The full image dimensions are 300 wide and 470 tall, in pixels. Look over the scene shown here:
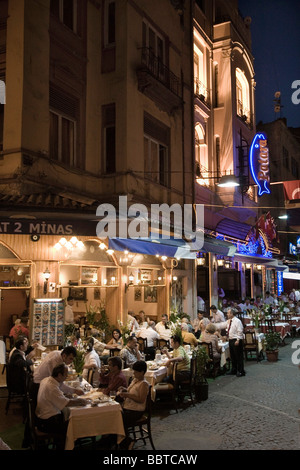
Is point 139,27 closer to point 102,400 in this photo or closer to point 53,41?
point 53,41

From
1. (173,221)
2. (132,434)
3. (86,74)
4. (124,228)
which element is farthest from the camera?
(173,221)

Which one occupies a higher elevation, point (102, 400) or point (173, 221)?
point (173, 221)

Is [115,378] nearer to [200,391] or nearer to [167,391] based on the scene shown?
[167,391]

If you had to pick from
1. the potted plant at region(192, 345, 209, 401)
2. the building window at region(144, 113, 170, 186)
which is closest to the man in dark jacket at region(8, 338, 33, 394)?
the potted plant at region(192, 345, 209, 401)

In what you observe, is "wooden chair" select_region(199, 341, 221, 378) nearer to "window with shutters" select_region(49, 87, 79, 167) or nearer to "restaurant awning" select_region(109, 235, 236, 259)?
"restaurant awning" select_region(109, 235, 236, 259)

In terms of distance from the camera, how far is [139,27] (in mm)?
15406

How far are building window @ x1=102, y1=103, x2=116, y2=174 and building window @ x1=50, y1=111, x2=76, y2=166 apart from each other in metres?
1.25

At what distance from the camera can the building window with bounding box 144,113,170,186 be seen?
16156 mm

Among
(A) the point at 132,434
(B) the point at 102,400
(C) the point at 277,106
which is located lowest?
(A) the point at 132,434

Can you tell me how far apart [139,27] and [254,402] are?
1280 centimetres

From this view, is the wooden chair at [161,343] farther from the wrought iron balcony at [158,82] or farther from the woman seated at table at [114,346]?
the wrought iron balcony at [158,82]

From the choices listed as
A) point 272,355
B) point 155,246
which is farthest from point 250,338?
point 155,246

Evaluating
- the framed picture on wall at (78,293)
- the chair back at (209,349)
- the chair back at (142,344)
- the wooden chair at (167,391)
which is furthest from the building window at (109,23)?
the wooden chair at (167,391)

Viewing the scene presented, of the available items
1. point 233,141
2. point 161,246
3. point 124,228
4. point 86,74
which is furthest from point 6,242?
point 233,141
